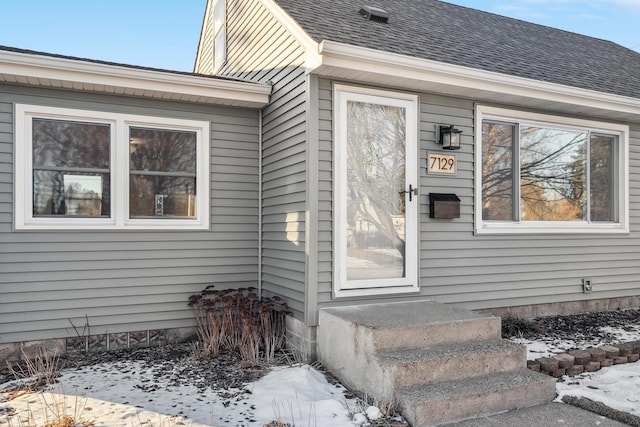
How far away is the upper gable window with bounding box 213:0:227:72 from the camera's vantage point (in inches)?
266

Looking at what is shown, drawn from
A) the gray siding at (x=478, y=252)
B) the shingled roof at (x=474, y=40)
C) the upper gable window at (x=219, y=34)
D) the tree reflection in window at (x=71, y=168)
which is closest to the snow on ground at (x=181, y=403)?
the gray siding at (x=478, y=252)

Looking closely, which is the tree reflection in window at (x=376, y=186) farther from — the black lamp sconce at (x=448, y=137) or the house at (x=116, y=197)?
the house at (x=116, y=197)

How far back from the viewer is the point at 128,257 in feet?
14.7

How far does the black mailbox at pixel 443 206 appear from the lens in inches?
182

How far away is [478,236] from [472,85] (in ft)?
5.26

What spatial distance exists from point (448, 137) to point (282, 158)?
5.55 ft

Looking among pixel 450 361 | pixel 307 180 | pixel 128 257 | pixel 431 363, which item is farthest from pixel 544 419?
pixel 128 257

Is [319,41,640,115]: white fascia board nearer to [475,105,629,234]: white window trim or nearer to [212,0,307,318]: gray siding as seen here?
[475,105,629,234]: white window trim

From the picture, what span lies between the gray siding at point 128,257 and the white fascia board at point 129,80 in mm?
183

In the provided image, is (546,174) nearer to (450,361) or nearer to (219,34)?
(450,361)

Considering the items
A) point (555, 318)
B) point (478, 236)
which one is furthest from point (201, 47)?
point (555, 318)

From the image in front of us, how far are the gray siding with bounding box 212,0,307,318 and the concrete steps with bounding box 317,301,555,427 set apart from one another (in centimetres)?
68

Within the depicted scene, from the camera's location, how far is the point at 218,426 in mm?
2795

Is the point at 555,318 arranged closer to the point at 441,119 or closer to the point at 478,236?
the point at 478,236
